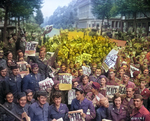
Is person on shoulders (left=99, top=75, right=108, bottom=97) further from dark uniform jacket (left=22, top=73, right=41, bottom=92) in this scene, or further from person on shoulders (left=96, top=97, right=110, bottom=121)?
dark uniform jacket (left=22, top=73, right=41, bottom=92)

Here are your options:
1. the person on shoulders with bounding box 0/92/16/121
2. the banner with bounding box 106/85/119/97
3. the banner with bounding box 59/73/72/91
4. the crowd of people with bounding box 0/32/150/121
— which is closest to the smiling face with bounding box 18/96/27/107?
the crowd of people with bounding box 0/32/150/121

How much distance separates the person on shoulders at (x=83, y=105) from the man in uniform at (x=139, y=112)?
706 mm

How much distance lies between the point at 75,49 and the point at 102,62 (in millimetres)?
601

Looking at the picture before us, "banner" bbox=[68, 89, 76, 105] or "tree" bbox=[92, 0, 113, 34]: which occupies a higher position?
"tree" bbox=[92, 0, 113, 34]

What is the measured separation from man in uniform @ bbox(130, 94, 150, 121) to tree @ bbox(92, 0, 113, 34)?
5.59 ft

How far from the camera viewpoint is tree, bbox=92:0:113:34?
405cm

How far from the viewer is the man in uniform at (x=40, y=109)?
134 inches

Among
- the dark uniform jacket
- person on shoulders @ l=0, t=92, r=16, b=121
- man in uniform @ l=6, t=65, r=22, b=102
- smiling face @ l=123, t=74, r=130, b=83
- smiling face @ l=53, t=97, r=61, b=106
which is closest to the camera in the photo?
person on shoulders @ l=0, t=92, r=16, b=121

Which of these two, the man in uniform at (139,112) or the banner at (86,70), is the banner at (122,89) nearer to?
the man in uniform at (139,112)

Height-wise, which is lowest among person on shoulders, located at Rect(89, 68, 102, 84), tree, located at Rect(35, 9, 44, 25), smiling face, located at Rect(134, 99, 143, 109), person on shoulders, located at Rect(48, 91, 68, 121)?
person on shoulders, located at Rect(48, 91, 68, 121)

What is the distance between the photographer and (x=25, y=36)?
3869 millimetres

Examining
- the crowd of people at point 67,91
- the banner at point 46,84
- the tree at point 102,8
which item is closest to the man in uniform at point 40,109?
the crowd of people at point 67,91

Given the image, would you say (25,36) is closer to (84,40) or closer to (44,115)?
(84,40)

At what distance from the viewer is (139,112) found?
3.48 m
